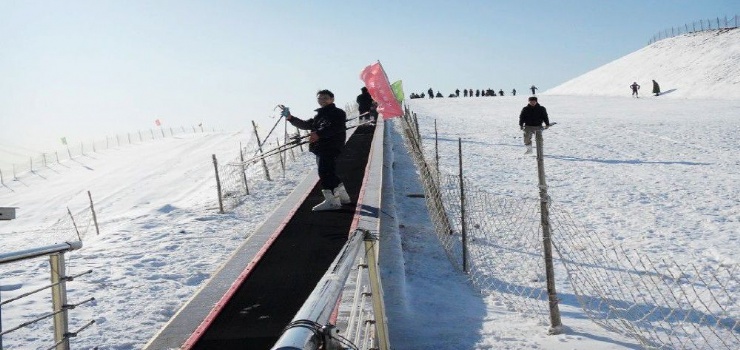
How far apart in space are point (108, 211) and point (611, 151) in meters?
20.8

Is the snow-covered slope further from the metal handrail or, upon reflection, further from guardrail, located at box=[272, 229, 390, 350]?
guardrail, located at box=[272, 229, 390, 350]

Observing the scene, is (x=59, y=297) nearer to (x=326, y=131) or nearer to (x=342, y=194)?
(x=326, y=131)

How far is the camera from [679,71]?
2271 inches

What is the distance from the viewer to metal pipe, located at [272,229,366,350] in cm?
170

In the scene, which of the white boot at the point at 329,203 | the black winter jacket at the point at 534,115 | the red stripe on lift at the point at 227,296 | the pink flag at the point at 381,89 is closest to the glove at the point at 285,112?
the white boot at the point at 329,203

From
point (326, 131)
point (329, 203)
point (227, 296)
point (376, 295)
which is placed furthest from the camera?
point (329, 203)

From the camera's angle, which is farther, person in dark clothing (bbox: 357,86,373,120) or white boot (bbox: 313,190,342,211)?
person in dark clothing (bbox: 357,86,373,120)

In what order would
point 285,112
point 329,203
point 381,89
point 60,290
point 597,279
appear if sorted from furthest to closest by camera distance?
point 381,89
point 329,203
point 597,279
point 285,112
point 60,290

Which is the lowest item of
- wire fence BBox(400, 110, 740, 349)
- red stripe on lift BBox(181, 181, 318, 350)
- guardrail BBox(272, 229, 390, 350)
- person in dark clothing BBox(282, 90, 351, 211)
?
wire fence BBox(400, 110, 740, 349)

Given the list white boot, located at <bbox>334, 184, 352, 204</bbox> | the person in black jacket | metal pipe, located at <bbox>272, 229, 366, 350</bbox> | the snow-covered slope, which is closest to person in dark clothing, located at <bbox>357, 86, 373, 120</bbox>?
the person in black jacket

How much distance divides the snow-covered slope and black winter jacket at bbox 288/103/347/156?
4451cm


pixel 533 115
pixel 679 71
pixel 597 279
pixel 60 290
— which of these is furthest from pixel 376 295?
pixel 679 71

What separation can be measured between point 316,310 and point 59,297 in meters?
2.84

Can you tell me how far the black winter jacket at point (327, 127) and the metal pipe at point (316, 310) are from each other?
5.47m
